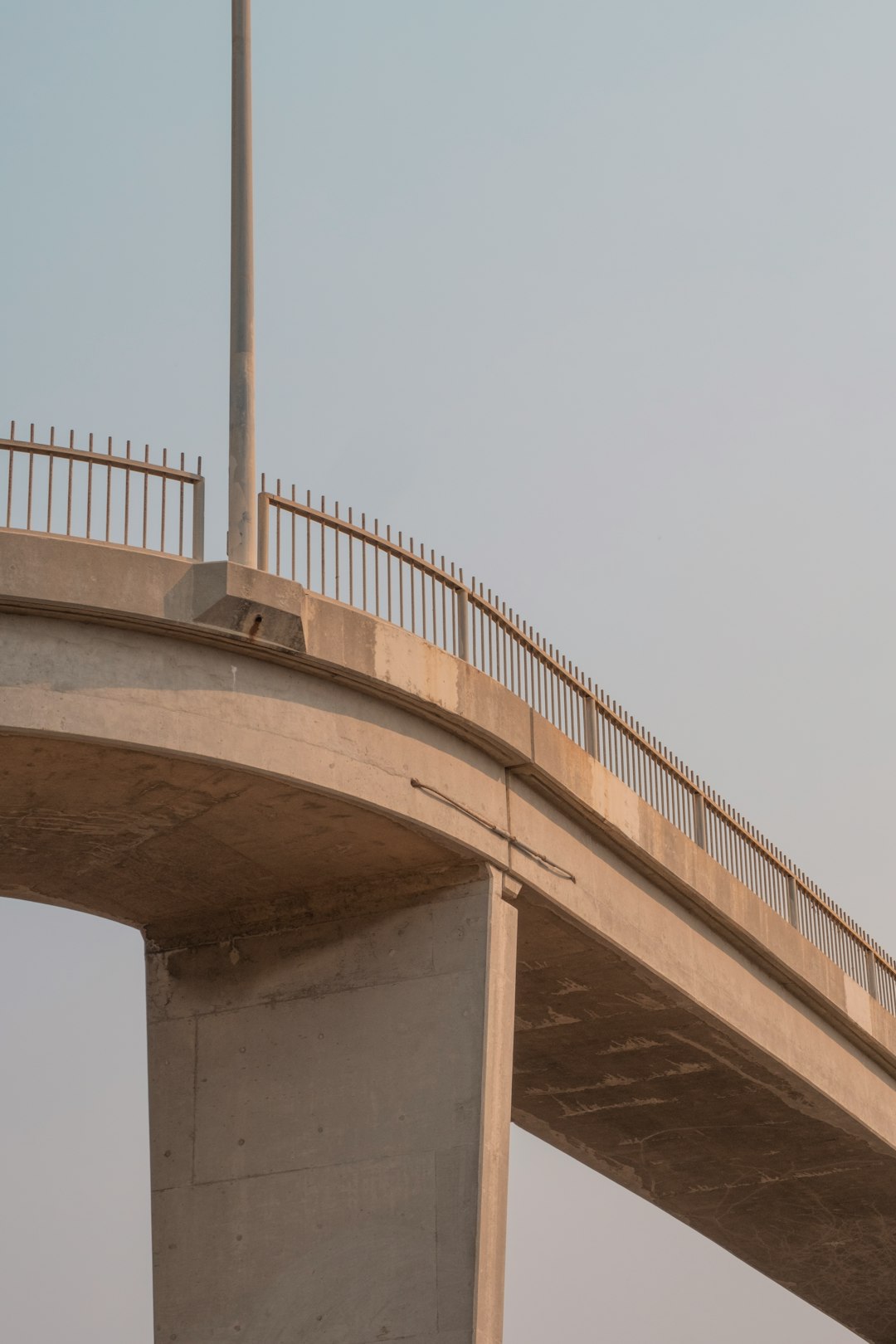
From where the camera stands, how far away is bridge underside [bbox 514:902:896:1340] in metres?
23.6

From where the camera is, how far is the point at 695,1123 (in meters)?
28.2

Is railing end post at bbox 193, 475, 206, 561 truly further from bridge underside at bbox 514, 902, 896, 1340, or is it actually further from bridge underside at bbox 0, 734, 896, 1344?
bridge underside at bbox 514, 902, 896, 1340

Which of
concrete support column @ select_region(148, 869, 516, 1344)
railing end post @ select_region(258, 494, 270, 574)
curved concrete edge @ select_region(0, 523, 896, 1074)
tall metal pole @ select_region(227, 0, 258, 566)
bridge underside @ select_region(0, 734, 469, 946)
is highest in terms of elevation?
tall metal pole @ select_region(227, 0, 258, 566)

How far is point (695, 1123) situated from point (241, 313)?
529 inches

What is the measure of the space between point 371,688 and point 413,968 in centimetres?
295

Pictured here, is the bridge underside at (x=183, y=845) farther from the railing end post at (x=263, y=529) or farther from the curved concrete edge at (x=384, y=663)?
the railing end post at (x=263, y=529)

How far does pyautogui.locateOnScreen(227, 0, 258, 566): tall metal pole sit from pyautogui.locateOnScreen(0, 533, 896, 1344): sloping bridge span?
0.82 m

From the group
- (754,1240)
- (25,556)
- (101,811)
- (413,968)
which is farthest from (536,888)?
(754,1240)

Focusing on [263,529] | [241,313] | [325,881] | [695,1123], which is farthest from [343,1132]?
[695,1123]

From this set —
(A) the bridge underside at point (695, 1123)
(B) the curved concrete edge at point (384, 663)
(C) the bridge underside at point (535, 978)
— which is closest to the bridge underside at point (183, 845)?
(C) the bridge underside at point (535, 978)

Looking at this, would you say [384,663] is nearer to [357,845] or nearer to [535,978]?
[357,845]

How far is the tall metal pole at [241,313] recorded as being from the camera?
18.8 metres

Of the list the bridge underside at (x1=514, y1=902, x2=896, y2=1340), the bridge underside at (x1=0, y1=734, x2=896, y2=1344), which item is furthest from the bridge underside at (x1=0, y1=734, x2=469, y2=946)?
the bridge underside at (x1=514, y1=902, x2=896, y2=1340)

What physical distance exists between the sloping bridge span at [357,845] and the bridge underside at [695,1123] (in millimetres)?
75
